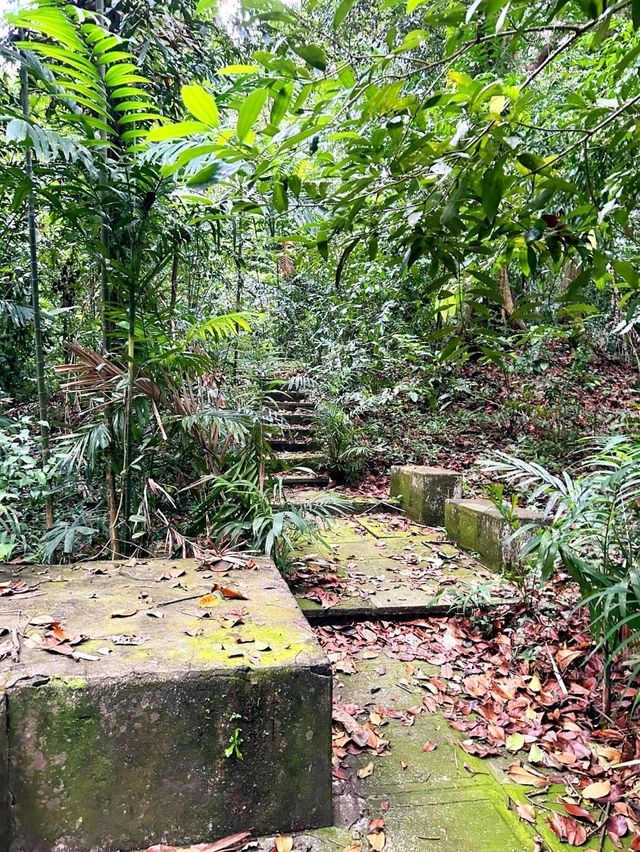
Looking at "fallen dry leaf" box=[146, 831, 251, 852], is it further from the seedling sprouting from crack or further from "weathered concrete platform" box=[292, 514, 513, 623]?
"weathered concrete platform" box=[292, 514, 513, 623]

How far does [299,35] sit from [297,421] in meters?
5.71

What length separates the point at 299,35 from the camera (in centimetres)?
93

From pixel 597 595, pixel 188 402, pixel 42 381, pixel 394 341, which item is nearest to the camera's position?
pixel 597 595

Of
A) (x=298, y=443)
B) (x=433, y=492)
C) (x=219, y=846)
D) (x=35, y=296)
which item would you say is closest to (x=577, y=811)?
(x=219, y=846)

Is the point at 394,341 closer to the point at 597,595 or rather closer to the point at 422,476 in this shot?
the point at 422,476

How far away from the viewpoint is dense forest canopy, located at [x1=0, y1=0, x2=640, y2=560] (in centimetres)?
97

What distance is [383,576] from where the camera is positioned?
327 centimetres

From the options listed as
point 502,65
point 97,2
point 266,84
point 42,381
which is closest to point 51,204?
point 42,381

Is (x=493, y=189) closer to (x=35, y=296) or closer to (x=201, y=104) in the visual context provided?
(x=201, y=104)

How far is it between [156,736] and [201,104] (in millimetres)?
1379

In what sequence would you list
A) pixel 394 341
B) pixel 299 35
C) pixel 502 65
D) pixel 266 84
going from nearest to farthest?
pixel 266 84 → pixel 299 35 → pixel 502 65 → pixel 394 341

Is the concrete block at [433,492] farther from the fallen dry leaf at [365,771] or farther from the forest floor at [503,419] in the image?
the fallen dry leaf at [365,771]

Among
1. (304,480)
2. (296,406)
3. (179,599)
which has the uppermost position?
(296,406)

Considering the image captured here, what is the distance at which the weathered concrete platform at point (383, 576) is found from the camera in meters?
2.80
